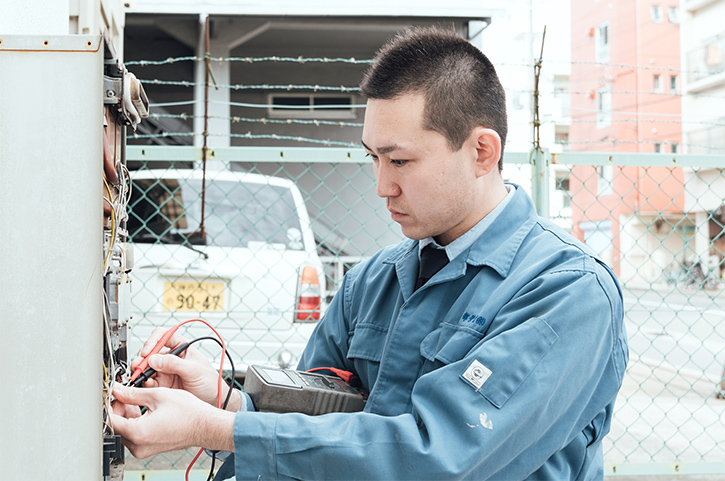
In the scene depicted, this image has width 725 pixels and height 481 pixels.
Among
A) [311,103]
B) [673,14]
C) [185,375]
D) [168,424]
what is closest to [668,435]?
[185,375]

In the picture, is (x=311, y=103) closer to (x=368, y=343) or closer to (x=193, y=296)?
(x=193, y=296)

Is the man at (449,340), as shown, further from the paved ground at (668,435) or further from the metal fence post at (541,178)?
the paved ground at (668,435)

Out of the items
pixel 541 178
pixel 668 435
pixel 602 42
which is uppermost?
pixel 602 42

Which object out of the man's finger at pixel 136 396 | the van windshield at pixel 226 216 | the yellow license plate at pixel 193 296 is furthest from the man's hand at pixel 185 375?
the van windshield at pixel 226 216

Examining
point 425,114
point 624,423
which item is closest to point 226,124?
point 624,423

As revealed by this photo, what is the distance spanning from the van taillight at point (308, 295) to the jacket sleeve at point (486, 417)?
2358 mm

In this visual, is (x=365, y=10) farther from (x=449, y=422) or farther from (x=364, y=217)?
(x=449, y=422)

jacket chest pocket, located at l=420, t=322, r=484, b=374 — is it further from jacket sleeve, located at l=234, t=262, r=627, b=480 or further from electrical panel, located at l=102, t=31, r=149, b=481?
electrical panel, located at l=102, t=31, r=149, b=481

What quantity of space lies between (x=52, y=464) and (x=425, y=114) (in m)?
0.95

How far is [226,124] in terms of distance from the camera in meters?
7.07

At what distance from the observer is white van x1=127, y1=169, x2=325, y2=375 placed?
339cm

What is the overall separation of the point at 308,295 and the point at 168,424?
243 centimetres

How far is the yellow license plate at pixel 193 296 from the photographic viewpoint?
339cm

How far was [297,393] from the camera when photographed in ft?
4.63
